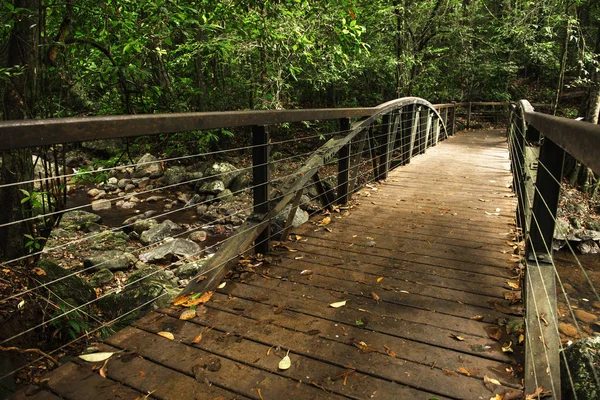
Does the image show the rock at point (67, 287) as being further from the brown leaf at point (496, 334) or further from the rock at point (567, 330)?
the rock at point (567, 330)

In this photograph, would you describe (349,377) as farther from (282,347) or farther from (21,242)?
(21,242)

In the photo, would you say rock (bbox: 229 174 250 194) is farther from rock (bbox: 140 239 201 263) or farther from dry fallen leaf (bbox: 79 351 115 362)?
dry fallen leaf (bbox: 79 351 115 362)

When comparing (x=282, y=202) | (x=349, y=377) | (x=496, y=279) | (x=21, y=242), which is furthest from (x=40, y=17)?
(x=496, y=279)

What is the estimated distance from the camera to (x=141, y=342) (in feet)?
6.99

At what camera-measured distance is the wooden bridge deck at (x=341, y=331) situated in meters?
1.81

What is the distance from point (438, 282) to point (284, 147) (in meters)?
12.2

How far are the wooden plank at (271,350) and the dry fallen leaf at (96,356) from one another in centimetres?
28

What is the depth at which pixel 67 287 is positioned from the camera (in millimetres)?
3740

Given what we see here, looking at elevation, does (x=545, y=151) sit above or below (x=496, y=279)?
above

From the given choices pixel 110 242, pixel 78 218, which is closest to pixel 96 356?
pixel 110 242

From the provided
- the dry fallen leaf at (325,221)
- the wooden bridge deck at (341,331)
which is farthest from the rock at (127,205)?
the wooden bridge deck at (341,331)

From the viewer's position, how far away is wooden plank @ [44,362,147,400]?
68.0 inches

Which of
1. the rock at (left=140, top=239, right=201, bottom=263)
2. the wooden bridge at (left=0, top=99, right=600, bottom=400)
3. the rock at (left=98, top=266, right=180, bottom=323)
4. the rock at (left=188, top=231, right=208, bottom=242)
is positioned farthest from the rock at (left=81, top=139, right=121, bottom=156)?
the wooden bridge at (left=0, top=99, right=600, bottom=400)

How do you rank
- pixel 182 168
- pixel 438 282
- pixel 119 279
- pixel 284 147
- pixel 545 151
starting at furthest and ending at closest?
1. pixel 284 147
2. pixel 182 168
3. pixel 119 279
4. pixel 438 282
5. pixel 545 151
